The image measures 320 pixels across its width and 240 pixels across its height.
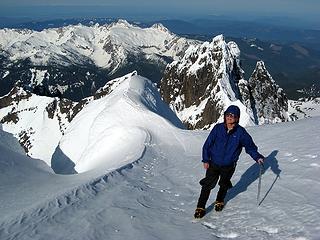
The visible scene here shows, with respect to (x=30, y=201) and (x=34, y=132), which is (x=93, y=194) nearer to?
(x=30, y=201)

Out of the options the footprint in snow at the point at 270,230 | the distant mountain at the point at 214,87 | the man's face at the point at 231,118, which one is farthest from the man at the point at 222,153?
the distant mountain at the point at 214,87

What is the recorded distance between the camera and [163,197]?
1418cm

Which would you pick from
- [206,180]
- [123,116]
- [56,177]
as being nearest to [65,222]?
[206,180]

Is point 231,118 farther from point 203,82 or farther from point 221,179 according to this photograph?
point 203,82

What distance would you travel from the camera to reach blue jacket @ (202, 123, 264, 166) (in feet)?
39.1

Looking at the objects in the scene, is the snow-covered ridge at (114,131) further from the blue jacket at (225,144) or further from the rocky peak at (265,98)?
the rocky peak at (265,98)

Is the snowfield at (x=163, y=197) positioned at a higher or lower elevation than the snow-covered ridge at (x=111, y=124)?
Result: higher

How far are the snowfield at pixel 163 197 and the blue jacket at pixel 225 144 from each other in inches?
50.5

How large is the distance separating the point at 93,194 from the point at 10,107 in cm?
13814

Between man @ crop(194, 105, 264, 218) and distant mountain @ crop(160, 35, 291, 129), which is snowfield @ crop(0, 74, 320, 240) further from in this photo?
distant mountain @ crop(160, 35, 291, 129)

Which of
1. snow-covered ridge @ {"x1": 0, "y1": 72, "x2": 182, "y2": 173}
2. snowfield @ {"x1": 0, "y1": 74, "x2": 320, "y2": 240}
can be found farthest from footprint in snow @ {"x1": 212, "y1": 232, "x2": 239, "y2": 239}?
snow-covered ridge @ {"x1": 0, "y1": 72, "x2": 182, "y2": 173}

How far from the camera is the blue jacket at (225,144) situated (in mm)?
11922

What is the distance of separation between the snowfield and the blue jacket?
1284 millimetres

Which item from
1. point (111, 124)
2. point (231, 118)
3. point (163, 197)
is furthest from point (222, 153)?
point (111, 124)
